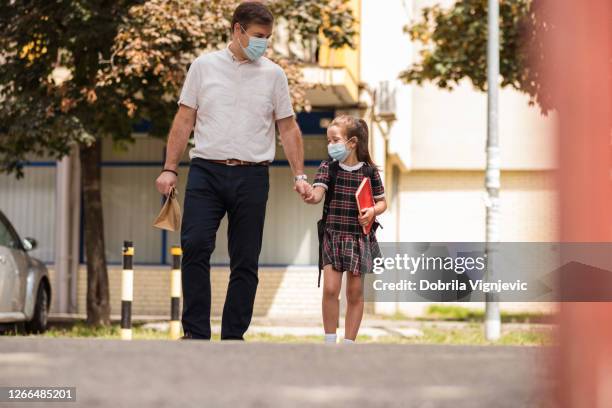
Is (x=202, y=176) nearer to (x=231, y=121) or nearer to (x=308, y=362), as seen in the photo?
(x=231, y=121)

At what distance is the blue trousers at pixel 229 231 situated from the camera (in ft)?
18.6

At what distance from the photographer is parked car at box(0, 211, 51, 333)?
485 inches

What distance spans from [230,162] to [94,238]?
379 inches

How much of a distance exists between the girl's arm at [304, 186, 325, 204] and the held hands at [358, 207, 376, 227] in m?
0.23

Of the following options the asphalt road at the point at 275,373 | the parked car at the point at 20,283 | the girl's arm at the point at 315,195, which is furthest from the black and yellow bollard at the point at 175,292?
the asphalt road at the point at 275,373

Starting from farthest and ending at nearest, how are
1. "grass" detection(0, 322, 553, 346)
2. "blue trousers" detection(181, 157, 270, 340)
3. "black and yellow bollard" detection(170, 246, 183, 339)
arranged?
"grass" detection(0, 322, 553, 346)
"black and yellow bollard" detection(170, 246, 183, 339)
"blue trousers" detection(181, 157, 270, 340)

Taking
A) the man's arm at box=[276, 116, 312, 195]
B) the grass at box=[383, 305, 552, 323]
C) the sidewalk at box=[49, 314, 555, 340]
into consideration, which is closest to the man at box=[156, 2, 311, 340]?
the man's arm at box=[276, 116, 312, 195]

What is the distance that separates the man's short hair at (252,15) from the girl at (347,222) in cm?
94

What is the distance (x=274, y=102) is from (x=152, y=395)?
3.39 meters

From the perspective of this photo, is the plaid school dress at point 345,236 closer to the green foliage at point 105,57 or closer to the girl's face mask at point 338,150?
the girl's face mask at point 338,150

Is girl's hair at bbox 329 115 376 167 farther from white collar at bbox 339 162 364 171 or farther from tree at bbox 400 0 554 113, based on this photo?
tree at bbox 400 0 554 113

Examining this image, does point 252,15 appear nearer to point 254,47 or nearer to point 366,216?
point 254,47

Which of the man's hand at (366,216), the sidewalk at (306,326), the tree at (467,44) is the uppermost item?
the tree at (467,44)

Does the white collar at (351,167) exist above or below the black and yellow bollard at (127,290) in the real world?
above
